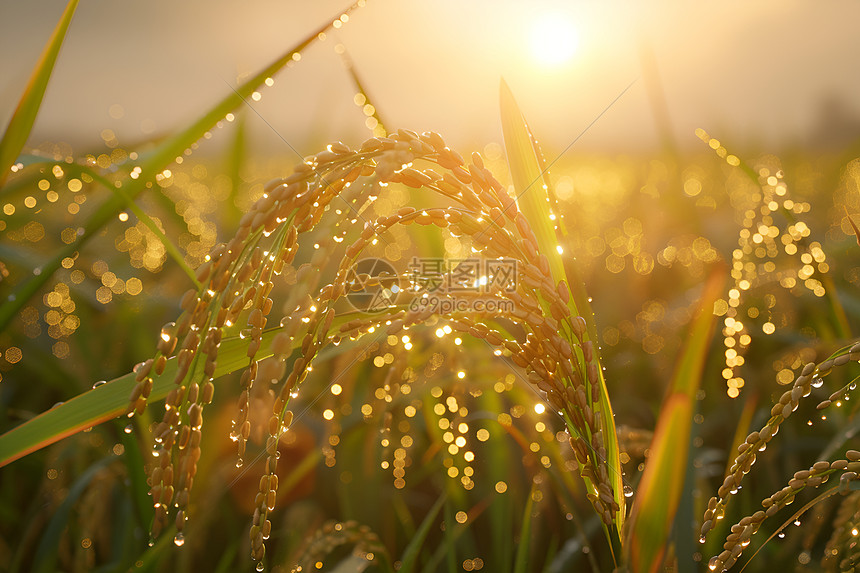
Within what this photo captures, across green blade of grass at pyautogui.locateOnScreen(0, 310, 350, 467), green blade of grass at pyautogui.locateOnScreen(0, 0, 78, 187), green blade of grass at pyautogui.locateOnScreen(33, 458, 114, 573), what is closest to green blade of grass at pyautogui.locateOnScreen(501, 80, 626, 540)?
green blade of grass at pyautogui.locateOnScreen(0, 310, 350, 467)

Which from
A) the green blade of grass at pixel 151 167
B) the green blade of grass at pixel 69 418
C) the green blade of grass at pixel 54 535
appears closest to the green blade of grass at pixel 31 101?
the green blade of grass at pixel 151 167

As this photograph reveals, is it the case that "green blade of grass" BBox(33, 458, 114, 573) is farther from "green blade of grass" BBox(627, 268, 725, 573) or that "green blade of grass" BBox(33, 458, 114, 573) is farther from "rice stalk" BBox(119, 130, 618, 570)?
"green blade of grass" BBox(627, 268, 725, 573)

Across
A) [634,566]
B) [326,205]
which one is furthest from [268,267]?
[634,566]

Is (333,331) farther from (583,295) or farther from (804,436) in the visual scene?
(804,436)

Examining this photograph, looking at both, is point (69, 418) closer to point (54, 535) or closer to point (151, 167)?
point (151, 167)

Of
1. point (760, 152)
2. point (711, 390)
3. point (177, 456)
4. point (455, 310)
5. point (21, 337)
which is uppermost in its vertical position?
point (760, 152)

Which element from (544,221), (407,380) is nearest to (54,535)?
(407,380)

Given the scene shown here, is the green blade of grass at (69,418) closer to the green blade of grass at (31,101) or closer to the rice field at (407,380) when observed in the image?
the rice field at (407,380)
